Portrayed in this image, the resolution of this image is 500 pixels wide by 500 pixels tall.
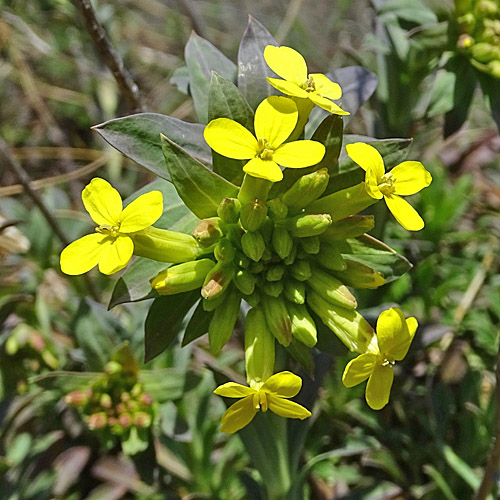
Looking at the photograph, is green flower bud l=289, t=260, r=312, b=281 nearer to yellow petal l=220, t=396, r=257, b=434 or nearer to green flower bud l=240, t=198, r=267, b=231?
green flower bud l=240, t=198, r=267, b=231

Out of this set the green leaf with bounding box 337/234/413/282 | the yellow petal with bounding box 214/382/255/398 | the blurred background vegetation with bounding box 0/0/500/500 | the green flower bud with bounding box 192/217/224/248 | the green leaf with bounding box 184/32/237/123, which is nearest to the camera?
the yellow petal with bounding box 214/382/255/398

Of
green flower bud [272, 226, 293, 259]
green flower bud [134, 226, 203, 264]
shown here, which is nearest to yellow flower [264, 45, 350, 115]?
green flower bud [272, 226, 293, 259]

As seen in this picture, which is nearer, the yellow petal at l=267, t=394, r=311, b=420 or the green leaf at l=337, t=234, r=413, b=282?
the yellow petal at l=267, t=394, r=311, b=420

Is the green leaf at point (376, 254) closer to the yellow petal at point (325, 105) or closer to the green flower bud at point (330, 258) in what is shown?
the green flower bud at point (330, 258)

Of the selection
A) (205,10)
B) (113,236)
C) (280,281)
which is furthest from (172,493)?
(205,10)

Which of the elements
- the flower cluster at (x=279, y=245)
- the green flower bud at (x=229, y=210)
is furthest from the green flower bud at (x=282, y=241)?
the green flower bud at (x=229, y=210)

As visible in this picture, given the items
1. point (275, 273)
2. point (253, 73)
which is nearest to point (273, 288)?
point (275, 273)

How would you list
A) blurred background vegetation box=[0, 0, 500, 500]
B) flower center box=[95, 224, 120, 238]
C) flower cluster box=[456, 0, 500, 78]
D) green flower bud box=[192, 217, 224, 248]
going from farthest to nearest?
blurred background vegetation box=[0, 0, 500, 500] → flower cluster box=[456, 0, 500, 78] → green flower bud box=[192, 217, 224, 248] → flower center box=[95, 224, 120, 238]
